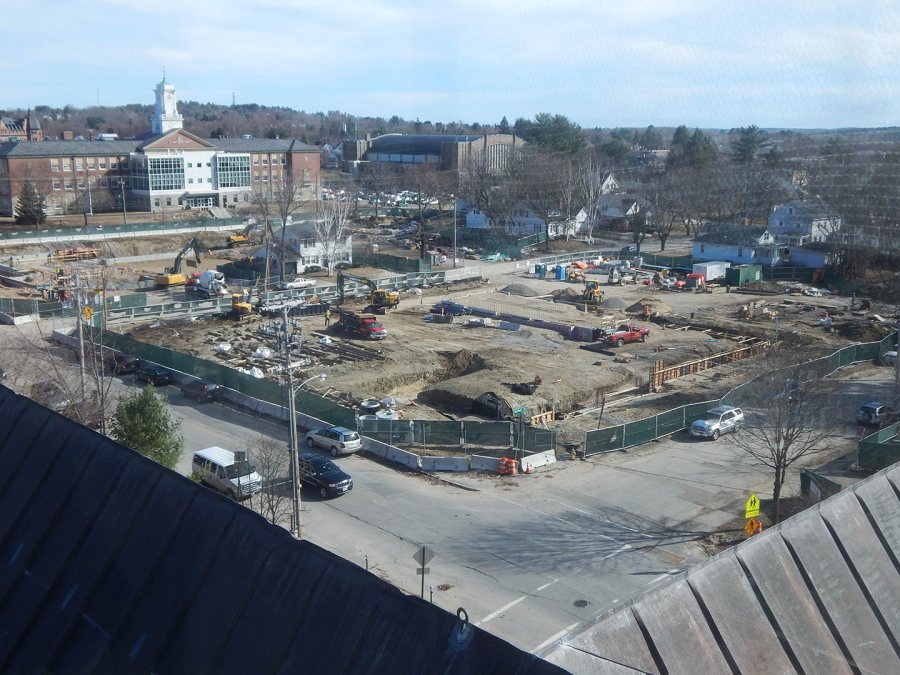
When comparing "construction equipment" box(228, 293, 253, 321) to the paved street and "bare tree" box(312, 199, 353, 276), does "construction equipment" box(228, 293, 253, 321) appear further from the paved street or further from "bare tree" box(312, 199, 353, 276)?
the paved street

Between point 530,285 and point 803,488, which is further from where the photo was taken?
point 530,285

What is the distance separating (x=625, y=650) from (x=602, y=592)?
25.8ft

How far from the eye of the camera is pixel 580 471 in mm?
17688

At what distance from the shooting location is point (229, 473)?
52.1 ft

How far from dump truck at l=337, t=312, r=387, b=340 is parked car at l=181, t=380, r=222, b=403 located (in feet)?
24.3

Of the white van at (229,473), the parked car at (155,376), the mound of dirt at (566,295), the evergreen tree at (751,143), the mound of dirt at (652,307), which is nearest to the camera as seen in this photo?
the white van at (229,473)

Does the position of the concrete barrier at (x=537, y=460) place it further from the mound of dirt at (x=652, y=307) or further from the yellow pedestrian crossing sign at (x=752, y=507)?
the mound of dirt at (x=652, y=307)

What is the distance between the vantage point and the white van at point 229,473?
615 inches

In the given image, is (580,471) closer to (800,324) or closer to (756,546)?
(756,546)

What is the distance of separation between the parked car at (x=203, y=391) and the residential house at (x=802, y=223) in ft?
120

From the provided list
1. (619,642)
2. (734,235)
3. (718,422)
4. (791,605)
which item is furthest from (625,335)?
(619,642)

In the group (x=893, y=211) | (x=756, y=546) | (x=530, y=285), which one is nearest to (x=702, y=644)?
(x=756, y=546)

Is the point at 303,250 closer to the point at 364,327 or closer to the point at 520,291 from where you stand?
the point at 520,291

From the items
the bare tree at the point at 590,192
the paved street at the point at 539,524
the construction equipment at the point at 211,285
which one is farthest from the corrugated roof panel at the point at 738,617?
the bare tree at the point at 590,192
